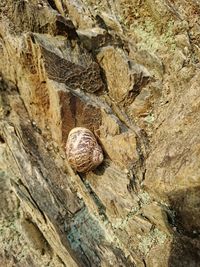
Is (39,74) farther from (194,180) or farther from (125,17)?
(194,180)

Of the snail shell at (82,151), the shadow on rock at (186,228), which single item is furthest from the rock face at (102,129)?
the snail shell at (82,151)

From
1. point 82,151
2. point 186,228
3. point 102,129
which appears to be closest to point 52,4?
point 102,129

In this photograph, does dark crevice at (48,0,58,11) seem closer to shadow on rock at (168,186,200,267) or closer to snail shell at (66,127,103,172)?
snail shell at (66,127,103,172)

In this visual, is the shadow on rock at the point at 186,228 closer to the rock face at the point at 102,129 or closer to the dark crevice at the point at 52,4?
the rock face at the point at 102,129

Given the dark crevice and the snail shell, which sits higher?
the dark crevice

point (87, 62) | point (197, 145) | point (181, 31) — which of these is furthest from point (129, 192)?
point (181, 31)

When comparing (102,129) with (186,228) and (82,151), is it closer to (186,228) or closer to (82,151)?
(82,151)

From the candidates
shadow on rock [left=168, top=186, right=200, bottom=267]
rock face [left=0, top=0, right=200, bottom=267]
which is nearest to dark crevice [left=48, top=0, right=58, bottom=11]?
rock face [left=0, top=0, right=200, bottom=267]
